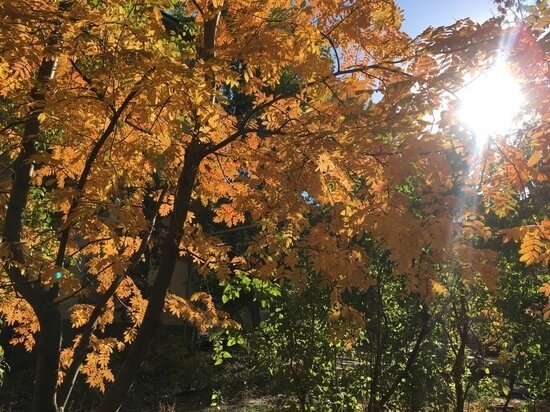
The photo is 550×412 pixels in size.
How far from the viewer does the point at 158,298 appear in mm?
3684

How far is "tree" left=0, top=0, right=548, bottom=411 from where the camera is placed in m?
2.89

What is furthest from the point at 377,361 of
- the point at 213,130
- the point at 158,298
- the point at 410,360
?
the point at 213,130

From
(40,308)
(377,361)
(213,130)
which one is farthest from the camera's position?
(377,361)

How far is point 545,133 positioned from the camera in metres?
2.58

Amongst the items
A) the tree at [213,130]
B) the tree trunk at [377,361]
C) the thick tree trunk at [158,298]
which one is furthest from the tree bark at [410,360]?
the thick tree trunk at [158,298]

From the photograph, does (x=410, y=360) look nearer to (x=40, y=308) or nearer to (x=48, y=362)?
(x=48, y=362)

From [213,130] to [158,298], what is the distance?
1243mm

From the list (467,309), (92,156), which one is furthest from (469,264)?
(467,309)

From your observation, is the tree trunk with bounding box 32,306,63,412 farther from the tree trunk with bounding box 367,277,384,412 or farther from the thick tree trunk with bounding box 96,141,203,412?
the tree trunk with bounding box 367,277,384,412

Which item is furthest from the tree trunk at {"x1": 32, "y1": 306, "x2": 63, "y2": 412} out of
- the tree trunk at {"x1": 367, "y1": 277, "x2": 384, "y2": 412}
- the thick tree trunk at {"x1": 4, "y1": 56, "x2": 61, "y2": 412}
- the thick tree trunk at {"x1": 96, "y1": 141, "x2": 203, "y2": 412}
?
the tree trunk at {"x1": 367, "y1": 277, "x2": 384, "y2": 412}

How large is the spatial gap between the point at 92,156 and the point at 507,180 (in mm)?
2673

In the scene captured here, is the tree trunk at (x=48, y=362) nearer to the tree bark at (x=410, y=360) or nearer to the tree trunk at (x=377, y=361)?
the tree trunk at (x=377, y=361)

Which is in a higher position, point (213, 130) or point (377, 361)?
point (213, 130)

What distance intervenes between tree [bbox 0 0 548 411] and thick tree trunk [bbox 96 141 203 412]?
0.03ft
